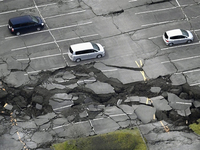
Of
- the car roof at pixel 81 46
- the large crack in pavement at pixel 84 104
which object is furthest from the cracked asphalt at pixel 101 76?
the car roof at pixel 81 46

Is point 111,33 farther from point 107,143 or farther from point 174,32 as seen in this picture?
point 107,143

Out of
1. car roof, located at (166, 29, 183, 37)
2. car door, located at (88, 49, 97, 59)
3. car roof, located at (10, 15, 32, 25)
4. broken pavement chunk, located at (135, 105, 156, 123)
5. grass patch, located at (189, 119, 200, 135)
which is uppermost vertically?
car roof, located at (10, 15, 32, 25)

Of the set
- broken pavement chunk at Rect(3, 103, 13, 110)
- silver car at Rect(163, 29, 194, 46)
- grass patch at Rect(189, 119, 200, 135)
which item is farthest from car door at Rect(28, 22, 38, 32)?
grass patch at Rect(189, 119, 200, 135)

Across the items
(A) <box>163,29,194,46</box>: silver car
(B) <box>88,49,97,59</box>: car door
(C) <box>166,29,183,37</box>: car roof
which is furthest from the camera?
(C) <box>166,29,183,37</box>: car roof

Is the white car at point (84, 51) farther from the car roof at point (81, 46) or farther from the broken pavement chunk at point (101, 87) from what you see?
the broken pavement chunk at point (101, 87)

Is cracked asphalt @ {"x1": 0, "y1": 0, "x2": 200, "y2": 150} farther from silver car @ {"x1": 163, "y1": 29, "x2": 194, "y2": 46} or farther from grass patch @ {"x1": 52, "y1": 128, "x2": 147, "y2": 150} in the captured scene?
grass patch @ {"x1": 52, "y1": 128, "x2": 147, "y2": 150}

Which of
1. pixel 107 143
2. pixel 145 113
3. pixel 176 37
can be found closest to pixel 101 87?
pixel 145 113

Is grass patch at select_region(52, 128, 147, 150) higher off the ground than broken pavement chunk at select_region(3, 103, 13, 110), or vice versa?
broken pavement chunk at select_region(3, 103, 13, 110)
